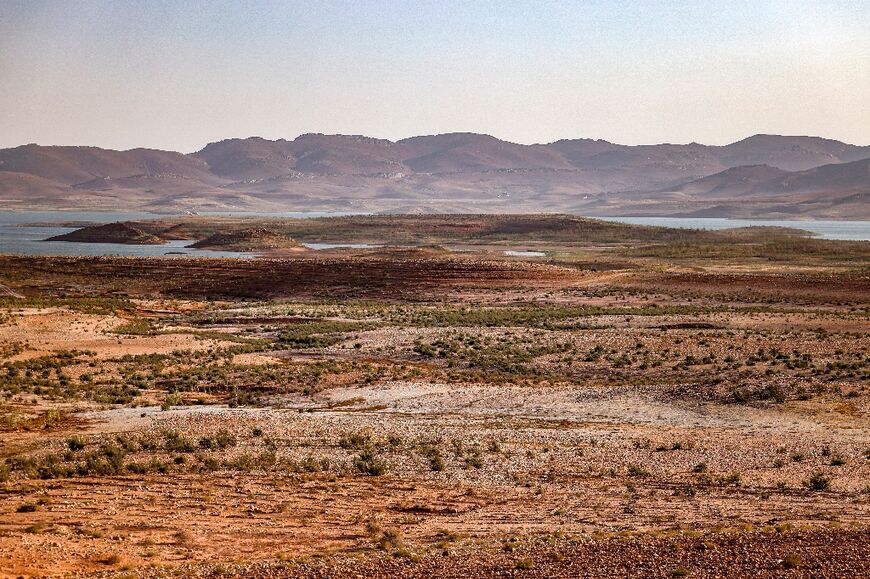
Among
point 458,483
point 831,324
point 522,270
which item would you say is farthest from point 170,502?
point 522,270

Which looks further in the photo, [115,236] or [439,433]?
[115,236]

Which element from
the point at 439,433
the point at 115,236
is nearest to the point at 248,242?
the point at 115,236

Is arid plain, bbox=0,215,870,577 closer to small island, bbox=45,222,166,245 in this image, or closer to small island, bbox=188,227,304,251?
small island, bbox=188,227,304,251

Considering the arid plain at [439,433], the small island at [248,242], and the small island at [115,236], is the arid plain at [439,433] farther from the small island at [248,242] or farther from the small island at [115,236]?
the small island at [115,236]

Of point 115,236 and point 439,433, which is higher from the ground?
point 115,236

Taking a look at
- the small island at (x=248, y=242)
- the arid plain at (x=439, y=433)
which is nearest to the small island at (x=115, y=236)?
the small island at (x=248, y=242)

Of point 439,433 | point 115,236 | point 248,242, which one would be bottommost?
point 439,433

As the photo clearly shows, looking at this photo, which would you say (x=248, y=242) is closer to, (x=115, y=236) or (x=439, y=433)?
(x=115, y=236)

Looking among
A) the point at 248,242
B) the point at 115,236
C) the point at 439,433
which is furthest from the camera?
the point at 115,236
